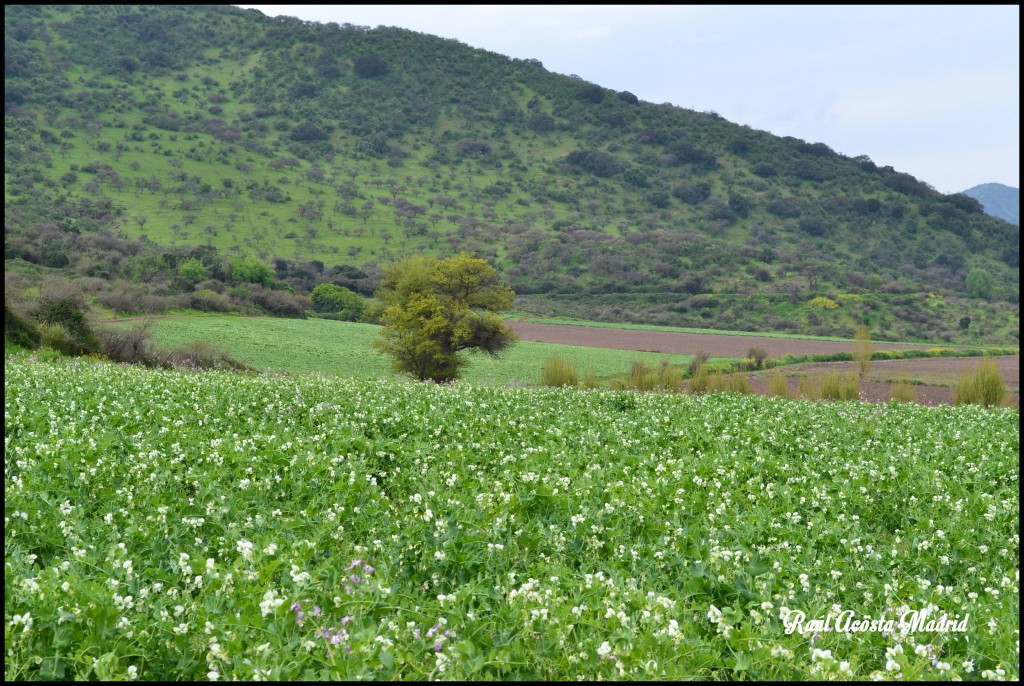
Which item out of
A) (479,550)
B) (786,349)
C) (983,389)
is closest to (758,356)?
(786,349)

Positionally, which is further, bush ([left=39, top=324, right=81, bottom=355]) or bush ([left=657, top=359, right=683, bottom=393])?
bush ([left=657, top=359, right=683, bottom=393])

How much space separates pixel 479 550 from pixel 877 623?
266 cm

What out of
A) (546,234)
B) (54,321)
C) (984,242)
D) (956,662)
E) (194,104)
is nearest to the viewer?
(956,662)

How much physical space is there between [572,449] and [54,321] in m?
28.7

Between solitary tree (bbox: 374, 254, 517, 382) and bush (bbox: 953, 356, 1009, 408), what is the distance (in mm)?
19223

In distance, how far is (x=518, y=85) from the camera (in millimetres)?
185625

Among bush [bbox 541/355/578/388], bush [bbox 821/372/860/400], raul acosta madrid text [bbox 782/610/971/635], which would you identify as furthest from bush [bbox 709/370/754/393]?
raul acosta madrid text [bbox 782/610/971/635]

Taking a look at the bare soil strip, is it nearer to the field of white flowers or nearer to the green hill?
the green hill

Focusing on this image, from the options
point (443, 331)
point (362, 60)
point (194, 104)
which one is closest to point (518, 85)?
point (362, 60)

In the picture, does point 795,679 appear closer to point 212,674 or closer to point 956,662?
point 956,662

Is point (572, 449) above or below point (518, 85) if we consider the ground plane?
below

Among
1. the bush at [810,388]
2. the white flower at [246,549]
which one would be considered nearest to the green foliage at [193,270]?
the bush at [810,388]

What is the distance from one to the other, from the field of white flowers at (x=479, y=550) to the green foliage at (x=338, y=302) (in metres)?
64.2

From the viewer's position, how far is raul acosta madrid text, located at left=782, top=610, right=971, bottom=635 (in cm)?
445
